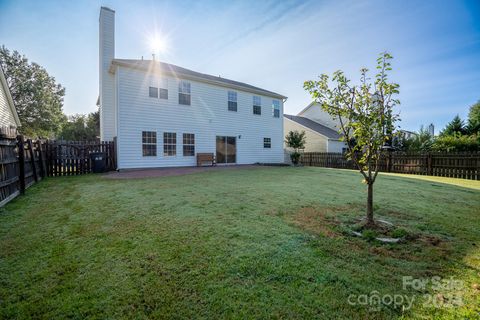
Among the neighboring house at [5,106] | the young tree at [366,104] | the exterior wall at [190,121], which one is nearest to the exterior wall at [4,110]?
the neighboring house at [5,106]

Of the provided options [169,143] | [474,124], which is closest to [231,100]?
[169,143]

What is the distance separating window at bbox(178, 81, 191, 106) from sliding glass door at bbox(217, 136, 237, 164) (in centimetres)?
320

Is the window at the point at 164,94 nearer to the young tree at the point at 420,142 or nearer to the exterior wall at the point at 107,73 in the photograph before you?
the exterior wall at the point at 107,73

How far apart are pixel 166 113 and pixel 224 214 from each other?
1048cm

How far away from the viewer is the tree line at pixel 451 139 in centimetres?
1514

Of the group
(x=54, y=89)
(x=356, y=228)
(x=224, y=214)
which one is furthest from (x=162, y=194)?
(x=54, y=89)

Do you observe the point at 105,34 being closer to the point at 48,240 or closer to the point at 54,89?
the point at 48,240

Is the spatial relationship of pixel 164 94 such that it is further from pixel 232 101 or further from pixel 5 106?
pixel 5 106

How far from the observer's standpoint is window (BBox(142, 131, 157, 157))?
12133 millimetres

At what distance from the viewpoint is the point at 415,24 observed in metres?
8.52

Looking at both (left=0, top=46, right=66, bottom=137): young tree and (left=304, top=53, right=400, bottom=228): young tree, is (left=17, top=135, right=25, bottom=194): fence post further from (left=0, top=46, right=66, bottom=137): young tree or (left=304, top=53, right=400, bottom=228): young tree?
(left=0, top=46, right=66, bottom=137): young tree

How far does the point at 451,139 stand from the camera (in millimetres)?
15383

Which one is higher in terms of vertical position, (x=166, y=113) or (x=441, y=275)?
(x=166, y=113)

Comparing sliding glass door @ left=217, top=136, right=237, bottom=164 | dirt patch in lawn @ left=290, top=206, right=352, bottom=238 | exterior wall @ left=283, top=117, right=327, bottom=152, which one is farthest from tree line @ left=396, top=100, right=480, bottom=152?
dirt patch in lawn @ left=290, top=206, right=352, bottom=238
